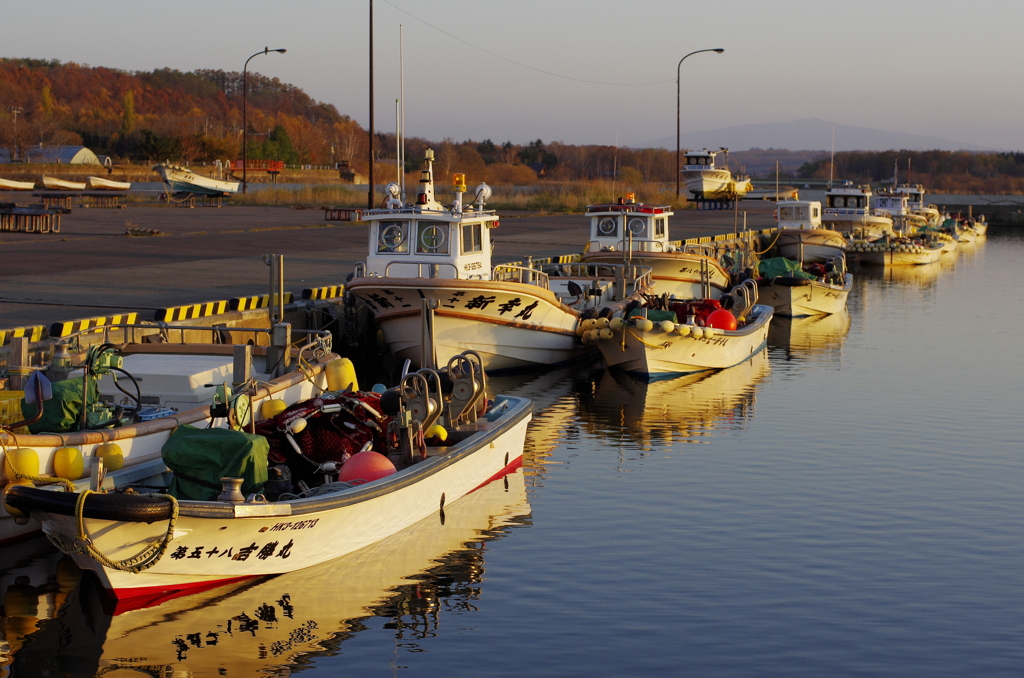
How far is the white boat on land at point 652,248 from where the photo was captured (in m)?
29.9

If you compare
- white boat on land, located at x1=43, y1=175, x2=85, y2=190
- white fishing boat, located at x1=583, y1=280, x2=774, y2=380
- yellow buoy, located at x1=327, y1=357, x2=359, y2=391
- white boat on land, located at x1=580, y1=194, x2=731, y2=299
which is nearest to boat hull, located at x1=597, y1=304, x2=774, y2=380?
white fishing boat, located at x1=583, y1=280, x2=774, y2=380

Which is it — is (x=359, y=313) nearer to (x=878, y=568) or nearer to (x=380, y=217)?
(x=380, y=217)

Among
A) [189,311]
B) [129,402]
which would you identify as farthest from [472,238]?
[129,402]

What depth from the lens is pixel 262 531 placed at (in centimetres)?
1059

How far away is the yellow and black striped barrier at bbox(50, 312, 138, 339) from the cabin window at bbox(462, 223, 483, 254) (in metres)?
5.85

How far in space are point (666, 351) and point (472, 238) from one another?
4119 millimetres

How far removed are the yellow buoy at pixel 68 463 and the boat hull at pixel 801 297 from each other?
23430mm

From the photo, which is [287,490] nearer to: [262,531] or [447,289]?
[262,531]

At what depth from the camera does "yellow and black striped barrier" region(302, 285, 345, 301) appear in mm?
24938

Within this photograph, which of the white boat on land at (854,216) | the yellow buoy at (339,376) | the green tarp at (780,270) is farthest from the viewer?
the white boat on land at (854,216)

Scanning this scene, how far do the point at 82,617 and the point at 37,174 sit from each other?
261ft

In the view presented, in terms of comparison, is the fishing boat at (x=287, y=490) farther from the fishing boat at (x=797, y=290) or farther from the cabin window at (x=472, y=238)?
the fishing boat at (x=797, y=290)

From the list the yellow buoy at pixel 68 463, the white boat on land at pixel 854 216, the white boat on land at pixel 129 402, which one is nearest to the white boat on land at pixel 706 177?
the white boat on land at pixel 854 216

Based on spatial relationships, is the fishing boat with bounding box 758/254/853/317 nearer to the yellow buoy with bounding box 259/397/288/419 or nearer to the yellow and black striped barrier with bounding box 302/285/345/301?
the yellow and black striped barrier with bounding box 302/285/345/301
